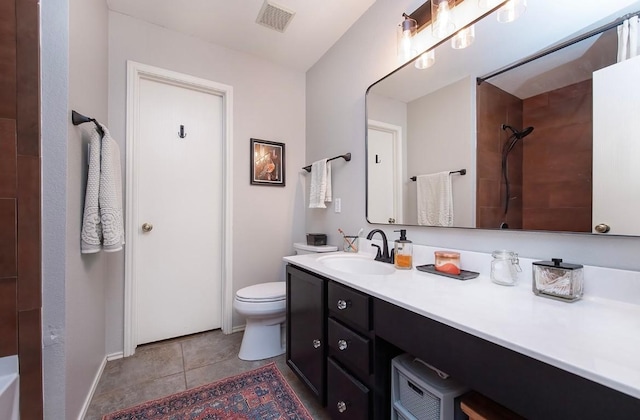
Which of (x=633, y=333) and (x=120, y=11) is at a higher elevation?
(x=120, y=11)

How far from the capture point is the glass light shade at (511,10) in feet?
3.36

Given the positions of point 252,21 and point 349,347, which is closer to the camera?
point 349,347

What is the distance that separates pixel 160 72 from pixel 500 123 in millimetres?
2273

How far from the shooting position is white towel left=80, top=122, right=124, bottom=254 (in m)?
1.29

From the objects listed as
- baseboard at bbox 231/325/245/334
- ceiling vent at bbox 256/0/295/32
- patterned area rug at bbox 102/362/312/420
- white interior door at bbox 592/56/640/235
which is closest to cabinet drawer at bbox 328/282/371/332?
patterned area rug at bbox 102/362/312/420

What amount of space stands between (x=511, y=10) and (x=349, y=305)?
138 centimetres

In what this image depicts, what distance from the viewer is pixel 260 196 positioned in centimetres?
233

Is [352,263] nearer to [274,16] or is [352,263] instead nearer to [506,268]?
[506,268]

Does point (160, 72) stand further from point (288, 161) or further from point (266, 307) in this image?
point (266, 307)

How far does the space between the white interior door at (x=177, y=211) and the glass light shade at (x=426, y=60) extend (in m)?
1.63

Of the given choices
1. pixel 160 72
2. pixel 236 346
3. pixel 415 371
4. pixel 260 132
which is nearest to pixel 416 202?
pixel 415 371

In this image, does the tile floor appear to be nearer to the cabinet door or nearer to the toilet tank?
the cabinet door

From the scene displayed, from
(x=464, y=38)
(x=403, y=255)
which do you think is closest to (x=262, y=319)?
(x=403, y=255)

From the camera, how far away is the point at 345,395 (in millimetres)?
1062
